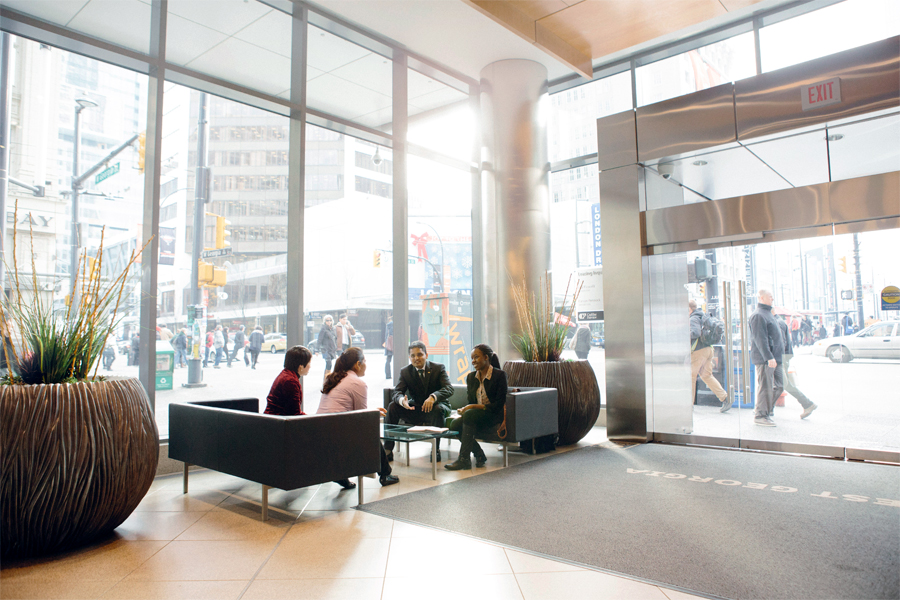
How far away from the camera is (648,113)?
5.52 metres

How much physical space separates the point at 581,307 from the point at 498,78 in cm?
290

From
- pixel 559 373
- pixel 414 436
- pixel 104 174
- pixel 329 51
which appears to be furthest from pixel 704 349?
pixel 104 174

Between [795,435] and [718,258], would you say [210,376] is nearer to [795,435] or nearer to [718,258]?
[718,258]

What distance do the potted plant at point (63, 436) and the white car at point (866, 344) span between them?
16.3ft

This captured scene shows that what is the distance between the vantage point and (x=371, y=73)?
6.34 metres

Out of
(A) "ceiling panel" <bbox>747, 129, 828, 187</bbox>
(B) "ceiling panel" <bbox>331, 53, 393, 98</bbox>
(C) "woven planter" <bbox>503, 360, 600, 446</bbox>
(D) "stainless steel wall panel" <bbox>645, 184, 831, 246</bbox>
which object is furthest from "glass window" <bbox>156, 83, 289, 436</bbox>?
(A) "ceiling panel" <bbox>747, 129, 828, 187</bbox>

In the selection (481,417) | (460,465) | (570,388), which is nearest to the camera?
(460,465)

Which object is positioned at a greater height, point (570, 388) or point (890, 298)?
point (890, 298)

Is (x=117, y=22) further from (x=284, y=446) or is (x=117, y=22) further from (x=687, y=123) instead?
(x=687, y=123)

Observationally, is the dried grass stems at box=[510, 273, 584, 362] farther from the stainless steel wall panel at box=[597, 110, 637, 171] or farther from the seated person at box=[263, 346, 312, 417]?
the seated person at box=[263, 346, 312, 417]

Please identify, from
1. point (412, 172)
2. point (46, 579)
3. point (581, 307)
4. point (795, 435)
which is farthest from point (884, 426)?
point (46, 579)

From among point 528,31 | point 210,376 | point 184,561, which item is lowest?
point 184,561

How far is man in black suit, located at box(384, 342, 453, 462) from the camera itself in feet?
15.8

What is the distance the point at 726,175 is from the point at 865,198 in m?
1.25
